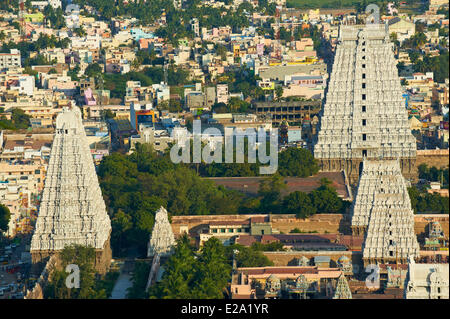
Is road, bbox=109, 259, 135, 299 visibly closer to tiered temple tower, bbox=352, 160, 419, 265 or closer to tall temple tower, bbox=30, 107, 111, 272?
tall temple tower, bbox=30, 107, 111, 272

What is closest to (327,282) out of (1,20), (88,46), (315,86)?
(315,86)

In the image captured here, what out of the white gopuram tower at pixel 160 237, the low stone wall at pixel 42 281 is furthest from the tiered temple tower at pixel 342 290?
the low stone wall at pixel 42 281

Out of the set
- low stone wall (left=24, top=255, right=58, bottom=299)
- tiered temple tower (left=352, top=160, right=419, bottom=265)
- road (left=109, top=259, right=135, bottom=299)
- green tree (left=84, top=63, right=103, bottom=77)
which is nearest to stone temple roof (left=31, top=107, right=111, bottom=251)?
low stone wall (left=24, top=255, right=58, bottom=299)

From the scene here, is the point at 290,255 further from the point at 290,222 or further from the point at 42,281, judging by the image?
the point at 42,281

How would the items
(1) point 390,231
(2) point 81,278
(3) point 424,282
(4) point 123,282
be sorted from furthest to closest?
(4) point 123,282 → (1) point 390,231 → (2) point 81,278 → (3) point 424,282

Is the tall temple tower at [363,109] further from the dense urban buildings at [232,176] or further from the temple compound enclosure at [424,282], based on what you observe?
the temple compound enclosure at [424,282]

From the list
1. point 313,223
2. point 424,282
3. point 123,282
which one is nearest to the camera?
point 424,282

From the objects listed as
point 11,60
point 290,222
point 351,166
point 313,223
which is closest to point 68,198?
point 290,222
